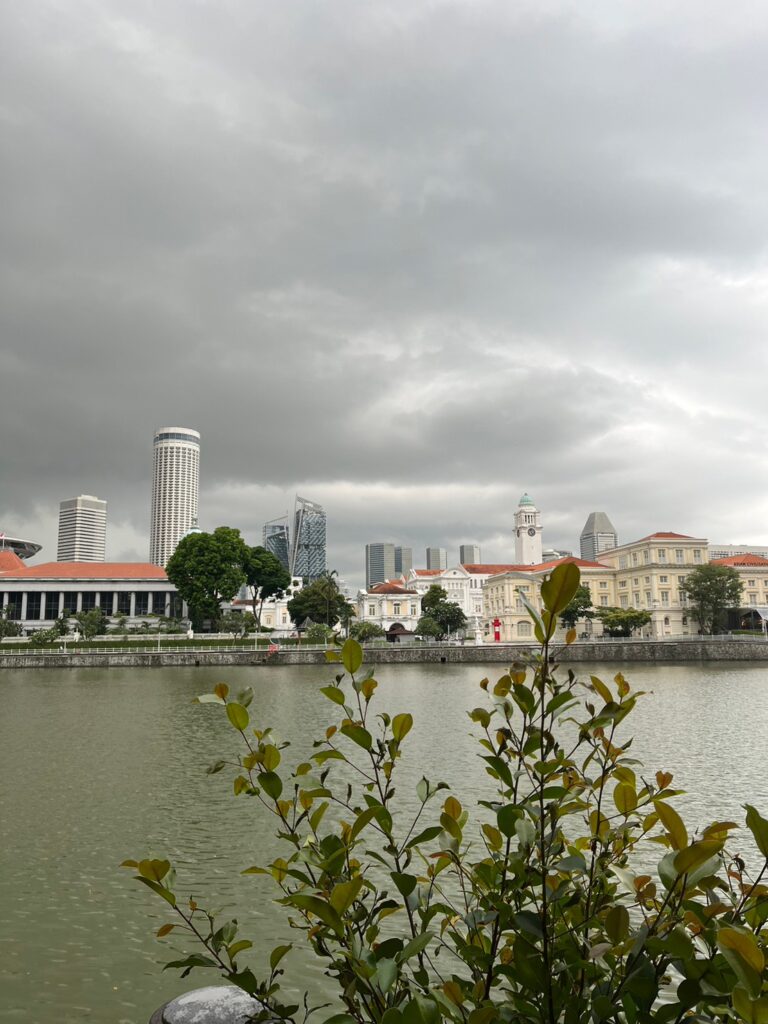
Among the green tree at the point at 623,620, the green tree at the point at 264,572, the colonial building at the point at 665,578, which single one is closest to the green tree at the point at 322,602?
the green tree at the point at 264,572

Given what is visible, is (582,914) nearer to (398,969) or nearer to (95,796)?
(398,969)

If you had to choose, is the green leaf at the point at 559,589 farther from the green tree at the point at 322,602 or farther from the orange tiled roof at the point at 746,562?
the orange tiled roof at the point at 746,562

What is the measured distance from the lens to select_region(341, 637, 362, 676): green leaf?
249 cm

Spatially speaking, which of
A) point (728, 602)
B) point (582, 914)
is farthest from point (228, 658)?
point (582, 914)

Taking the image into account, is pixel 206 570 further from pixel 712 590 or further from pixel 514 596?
pixel 712 590

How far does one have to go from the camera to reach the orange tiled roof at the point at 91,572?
3792 inches

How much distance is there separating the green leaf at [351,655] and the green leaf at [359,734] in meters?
0.23

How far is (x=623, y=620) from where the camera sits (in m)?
74.7

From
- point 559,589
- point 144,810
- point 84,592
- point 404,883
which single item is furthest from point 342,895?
point 84,592

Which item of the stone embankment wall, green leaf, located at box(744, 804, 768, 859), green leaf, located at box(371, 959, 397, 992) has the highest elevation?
green leaf, located at box(744, 804, 768, 859)

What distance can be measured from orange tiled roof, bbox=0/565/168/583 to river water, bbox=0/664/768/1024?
236 feet

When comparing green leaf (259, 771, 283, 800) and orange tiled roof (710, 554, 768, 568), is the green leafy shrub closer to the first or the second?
green leaf (259, 771, 283, 800)

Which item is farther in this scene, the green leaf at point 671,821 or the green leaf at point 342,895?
the green leaf at point 342,895

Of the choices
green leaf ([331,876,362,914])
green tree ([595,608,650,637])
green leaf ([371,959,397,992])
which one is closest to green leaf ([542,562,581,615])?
green leaf ([331,876,362,914])
